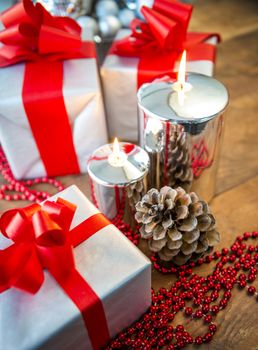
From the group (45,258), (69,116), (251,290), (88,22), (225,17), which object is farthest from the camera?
(225,17)

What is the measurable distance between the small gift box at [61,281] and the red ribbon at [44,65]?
22 centimetres

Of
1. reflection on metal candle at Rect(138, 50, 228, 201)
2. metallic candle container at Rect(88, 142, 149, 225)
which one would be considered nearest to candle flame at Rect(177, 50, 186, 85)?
reflection on metal candle at Rect(138, 50, 228, 201)

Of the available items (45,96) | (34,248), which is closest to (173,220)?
(34,248)

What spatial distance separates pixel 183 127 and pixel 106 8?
2.06ft

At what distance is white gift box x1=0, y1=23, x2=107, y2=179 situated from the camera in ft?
1.92

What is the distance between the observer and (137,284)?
0.41 metres

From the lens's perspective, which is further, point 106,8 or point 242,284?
point 106,8

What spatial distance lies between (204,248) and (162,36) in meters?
0.40

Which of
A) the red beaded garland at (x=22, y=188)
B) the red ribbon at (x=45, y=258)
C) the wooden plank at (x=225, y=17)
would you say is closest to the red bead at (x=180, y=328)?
the red ribbon at (x=45, y=258)

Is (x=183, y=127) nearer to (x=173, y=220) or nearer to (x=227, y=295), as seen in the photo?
(x=173, y=220)

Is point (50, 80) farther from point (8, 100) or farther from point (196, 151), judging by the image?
point (196, 151)

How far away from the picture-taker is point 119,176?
50 cm

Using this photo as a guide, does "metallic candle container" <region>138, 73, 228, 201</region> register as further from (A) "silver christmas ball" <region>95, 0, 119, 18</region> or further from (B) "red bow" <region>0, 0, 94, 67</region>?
(A) "silver christmas ball" <region>95, 0, 119, 18</region>

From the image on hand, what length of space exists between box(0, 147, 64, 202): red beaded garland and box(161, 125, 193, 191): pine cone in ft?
0.72
